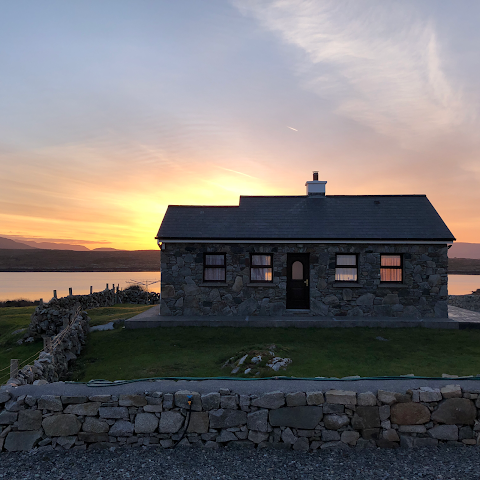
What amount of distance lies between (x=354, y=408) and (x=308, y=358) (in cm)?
421

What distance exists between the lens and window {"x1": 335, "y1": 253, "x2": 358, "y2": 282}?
47.0 feet

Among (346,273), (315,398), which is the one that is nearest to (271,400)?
(315,398)

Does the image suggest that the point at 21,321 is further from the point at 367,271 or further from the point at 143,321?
the point at 367,271

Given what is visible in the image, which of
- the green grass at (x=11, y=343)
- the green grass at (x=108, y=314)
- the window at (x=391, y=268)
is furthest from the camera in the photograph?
the green grass at (x=108, y=314)

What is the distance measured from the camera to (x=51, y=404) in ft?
18.3

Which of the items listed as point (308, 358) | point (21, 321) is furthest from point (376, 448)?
point (21, 321)

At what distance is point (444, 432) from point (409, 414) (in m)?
0.64

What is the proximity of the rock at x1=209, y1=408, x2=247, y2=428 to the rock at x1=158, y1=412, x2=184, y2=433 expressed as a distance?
1.71 feet

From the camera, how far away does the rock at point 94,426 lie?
555 centimetres

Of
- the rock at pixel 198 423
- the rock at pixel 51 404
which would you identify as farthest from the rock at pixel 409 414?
the rock at pixel 51 404

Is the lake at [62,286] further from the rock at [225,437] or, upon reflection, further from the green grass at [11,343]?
the rock at [225,437]

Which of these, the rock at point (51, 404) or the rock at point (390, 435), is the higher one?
the rock at point (51, 404)

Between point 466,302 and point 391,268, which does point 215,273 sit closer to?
point 391,268

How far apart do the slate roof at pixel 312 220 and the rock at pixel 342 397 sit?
8949 mm
